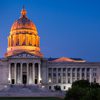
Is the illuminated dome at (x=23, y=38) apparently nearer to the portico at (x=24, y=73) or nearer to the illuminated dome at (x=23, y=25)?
A: the illuminated dome at (x=23, y=25)

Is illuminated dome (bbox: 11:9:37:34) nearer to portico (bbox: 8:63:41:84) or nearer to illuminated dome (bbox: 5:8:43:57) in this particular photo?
illuminated dome (bbox: 5:8:43:57)

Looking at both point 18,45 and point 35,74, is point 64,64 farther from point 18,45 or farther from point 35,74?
point 18,45

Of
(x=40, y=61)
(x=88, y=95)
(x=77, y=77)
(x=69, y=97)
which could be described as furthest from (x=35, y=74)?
(x=88, y=95)

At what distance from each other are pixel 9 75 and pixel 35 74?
9404 mm

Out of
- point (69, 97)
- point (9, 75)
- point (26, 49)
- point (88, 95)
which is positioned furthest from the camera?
point (26, 49)

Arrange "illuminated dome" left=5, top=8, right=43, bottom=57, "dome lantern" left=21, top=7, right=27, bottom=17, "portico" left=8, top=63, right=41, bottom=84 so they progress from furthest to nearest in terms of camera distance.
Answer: "dome lantern" left=21, top=7, right=27, bottom=17
"illuminated dome" left=5, top=8, right=43, bottom=57
"portico" left=8, top=63, right=41, bottom=84

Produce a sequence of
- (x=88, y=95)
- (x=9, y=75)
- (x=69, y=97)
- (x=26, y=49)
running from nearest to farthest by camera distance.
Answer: (x=88, y=95)
(x=69, y=97)
(x=9, y=75)
(x=26, y=49)

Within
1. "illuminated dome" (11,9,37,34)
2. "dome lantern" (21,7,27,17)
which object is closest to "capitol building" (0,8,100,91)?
"illuminated dome" (11,9,37,34)

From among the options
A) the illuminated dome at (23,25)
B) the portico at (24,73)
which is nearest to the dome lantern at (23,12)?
the illuminated dome at (23,25)

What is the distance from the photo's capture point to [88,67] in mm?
145875

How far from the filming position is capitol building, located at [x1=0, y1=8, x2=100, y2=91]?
13938 cm

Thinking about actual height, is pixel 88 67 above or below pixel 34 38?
below

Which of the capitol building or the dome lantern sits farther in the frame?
the dome lantern

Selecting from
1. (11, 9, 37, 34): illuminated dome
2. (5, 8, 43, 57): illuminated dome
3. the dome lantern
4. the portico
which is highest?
the dome lantern
